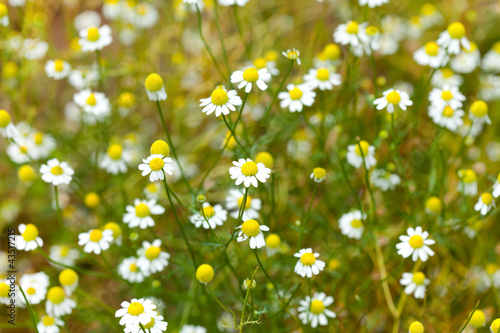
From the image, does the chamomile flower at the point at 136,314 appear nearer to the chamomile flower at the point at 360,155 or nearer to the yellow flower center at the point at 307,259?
the yellow flower center at the point at 307,259

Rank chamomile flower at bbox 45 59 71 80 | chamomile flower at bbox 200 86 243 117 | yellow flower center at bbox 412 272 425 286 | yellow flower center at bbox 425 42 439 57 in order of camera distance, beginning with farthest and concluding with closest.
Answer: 1. chamomile flower at bbox 45 59 71 80
2. yellow flower center at bbox 425 42 439 57
3. yellow flower center at bbox 412 272 425 286
4. chamomile flower at bbox 200 86 243 117

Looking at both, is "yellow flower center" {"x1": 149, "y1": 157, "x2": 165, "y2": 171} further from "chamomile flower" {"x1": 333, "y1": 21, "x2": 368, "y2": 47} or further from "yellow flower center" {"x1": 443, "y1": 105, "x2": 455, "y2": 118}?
"yellow flower center" {"x1": 443, "y1": 105, "x2": 455, "y2": 118}

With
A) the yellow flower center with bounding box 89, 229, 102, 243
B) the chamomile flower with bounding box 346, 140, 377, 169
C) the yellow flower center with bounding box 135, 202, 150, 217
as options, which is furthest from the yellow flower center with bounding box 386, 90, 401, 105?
the yellow flower center with bounding box 89, 229, 102, 243

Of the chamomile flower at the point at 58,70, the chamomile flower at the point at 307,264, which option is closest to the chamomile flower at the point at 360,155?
the chamomile flower at the point at 307,264

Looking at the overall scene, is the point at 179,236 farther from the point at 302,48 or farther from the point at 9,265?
the point at 302,48

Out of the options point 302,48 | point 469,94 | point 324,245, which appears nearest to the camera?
point 324,245

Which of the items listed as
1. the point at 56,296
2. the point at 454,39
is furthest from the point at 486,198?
the point at 56,296

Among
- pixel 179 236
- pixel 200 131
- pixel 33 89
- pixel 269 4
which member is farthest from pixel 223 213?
pixel 269 4
